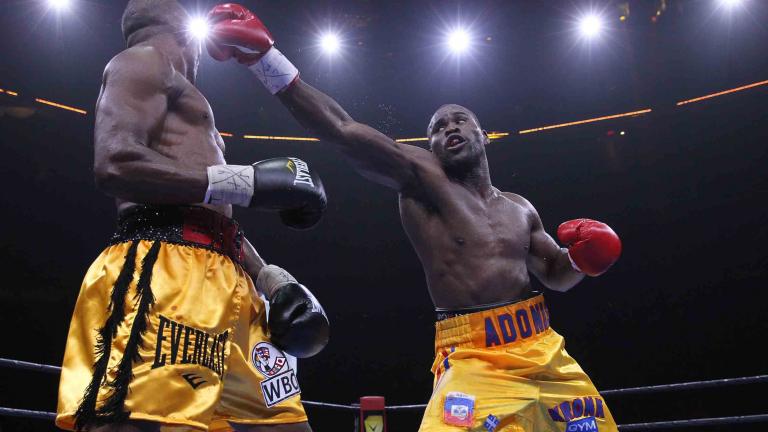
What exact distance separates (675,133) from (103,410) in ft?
21.4

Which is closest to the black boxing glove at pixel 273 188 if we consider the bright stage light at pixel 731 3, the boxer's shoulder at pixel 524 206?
the boxer's shoulder at pixel 524 206

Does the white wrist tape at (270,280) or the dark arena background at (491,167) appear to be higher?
the dark arena background at (491,167)

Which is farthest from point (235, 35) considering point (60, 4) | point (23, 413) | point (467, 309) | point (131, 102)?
point (60, 4)

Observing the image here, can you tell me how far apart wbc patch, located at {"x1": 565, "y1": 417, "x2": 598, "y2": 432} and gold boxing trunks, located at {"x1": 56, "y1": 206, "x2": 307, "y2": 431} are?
0.81 meters

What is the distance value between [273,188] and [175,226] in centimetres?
22

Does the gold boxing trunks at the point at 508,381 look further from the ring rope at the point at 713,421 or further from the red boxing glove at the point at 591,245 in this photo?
the ring rope at the point at 713,421

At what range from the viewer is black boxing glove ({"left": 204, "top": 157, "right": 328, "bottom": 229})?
1.18m

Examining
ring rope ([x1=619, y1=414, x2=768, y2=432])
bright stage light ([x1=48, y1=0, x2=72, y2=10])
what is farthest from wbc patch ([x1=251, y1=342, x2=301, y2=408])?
bright stage light ([x1=48, y1=0, x2=72, y2=10])

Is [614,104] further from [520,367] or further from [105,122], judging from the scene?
[105,122]

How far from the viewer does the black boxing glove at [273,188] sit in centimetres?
118

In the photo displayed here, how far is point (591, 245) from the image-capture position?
2.06m

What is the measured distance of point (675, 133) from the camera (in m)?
6.45

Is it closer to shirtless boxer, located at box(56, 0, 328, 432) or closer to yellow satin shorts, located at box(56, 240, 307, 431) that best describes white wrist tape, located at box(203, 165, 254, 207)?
shirtless boxer, located at box(56, 0, 328, 432)

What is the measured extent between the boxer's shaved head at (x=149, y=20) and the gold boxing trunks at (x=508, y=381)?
1.14m
